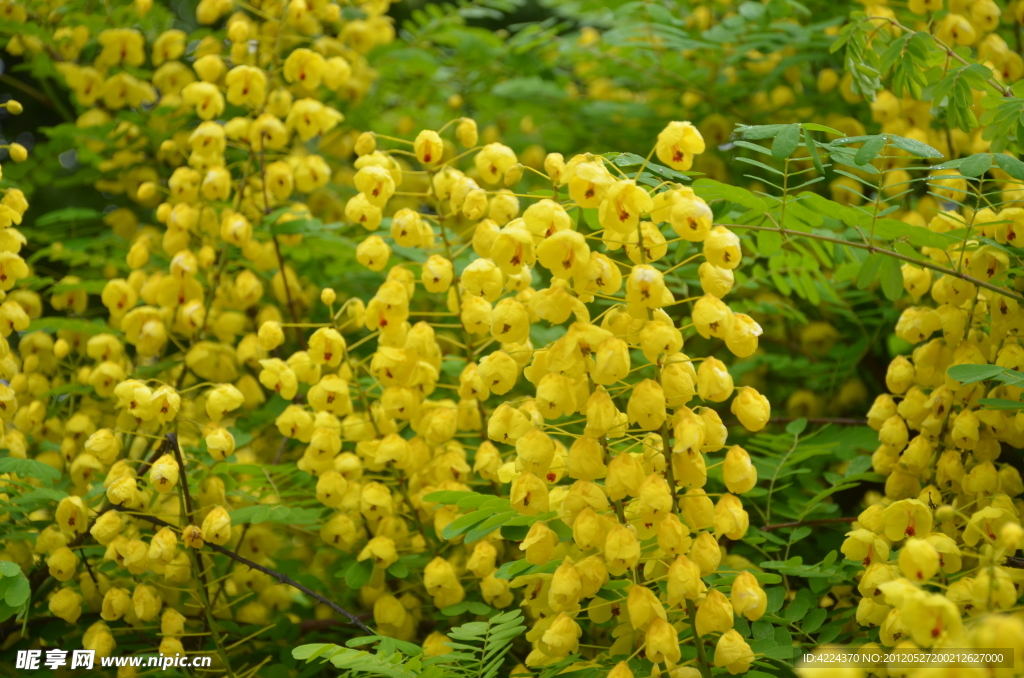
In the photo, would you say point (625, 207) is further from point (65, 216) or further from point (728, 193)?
point (65, 216)

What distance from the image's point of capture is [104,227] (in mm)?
2934

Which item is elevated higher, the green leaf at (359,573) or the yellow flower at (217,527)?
the yellow flower at (217,527)

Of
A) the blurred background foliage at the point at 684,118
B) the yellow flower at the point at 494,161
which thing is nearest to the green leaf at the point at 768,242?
the blurred background foliage at the point at 684,118

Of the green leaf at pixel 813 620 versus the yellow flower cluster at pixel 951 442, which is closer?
the yellow flower cluster at pixel 951 442

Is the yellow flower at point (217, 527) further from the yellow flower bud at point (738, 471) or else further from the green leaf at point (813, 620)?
the green leaf at point (813, 620)

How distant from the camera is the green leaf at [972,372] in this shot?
1436 millimetres

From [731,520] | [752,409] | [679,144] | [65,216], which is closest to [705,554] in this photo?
[731,520]

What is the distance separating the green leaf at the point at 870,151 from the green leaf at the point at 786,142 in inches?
4.1

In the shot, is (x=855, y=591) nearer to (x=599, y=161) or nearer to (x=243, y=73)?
(x=599, y=161)

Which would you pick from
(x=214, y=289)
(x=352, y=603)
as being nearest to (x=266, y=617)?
(x=352, y=603)

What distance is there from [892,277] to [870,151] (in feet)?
0.96

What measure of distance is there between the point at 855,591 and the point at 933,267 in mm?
653

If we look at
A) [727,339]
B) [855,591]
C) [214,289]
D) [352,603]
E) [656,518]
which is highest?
[727,339]

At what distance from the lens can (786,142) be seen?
152 centimetres
